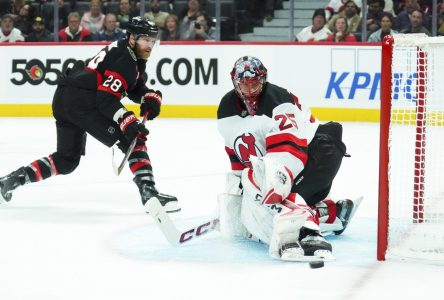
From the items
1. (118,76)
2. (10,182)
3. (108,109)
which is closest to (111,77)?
(118,76)

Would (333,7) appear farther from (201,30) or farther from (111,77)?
(111,77)

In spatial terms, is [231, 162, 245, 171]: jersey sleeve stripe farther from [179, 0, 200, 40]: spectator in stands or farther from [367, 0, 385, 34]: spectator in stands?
[179, 0, 200, 40]: spectator in stands

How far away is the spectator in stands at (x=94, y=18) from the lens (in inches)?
396

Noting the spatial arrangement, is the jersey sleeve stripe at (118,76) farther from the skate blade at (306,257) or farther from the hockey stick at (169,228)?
the skate blade at (306,257)

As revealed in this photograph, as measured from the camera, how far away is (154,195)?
466cm

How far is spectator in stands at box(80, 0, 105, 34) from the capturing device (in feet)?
33.0

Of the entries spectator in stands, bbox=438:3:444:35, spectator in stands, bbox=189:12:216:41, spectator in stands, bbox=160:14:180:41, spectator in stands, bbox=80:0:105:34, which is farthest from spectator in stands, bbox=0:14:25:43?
spectator in stands, bbox=438:3:444:35

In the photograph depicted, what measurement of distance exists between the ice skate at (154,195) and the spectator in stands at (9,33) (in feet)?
18.0

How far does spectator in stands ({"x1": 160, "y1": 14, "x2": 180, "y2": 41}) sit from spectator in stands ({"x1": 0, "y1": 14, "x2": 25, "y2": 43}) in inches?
54.8

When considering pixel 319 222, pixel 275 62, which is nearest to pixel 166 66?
pixel 275 62

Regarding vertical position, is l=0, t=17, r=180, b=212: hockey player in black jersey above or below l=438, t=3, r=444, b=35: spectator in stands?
below

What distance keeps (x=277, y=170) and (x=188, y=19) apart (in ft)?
21.1

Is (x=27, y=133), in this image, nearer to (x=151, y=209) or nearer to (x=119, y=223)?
(x=119, y=223)

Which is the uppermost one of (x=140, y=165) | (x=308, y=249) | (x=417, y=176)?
(x=417, y=176)
